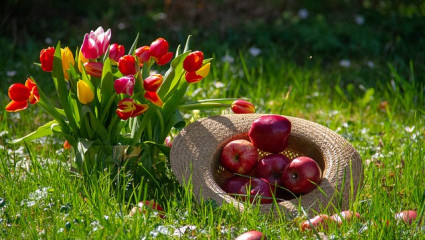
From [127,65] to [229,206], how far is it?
70cm

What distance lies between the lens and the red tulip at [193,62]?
2674 millimetres

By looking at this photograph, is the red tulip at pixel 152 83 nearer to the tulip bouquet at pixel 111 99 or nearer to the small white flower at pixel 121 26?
the tulip bouquet at pixel 111 99

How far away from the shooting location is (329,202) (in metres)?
2.46

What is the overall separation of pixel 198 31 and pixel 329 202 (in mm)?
3406

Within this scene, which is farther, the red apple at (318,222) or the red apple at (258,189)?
the red apple at (258,189)

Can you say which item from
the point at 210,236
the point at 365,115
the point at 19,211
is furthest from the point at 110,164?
the point at 365,115

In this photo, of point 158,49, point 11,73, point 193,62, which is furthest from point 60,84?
point 11,73

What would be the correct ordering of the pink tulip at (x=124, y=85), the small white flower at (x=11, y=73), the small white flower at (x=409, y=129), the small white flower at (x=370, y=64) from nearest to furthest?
the pink tulip at (x=124, y=85) < the small white flower at (x=409, y=129) < the small white flower at (x=11, y=73) < the small white flower at (x=370, y=64)

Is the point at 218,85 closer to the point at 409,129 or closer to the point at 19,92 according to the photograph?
the point at 409,129

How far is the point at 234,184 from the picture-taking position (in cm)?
274

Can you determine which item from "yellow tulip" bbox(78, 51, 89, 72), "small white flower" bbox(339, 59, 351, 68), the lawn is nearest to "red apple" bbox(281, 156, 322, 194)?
the lawn

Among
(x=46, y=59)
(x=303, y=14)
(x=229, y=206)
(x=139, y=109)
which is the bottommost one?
(x=303, y=14)

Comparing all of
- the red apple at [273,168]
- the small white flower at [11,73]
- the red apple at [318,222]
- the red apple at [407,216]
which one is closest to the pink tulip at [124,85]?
the red apple at [273,168]

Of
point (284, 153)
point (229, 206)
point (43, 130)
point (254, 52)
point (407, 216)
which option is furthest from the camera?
point (254, 52)
